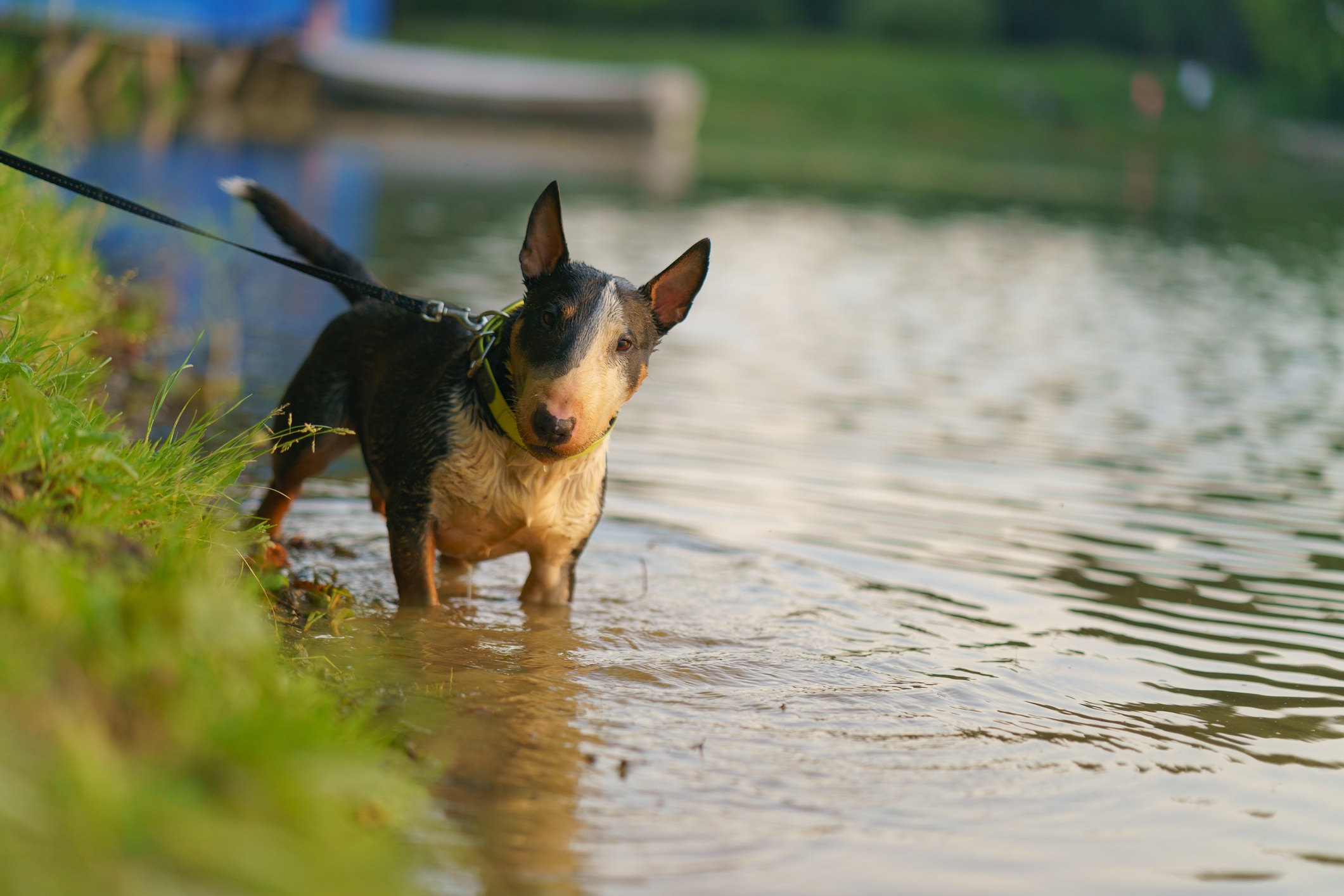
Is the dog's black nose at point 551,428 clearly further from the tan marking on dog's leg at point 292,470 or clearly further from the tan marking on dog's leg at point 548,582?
the tan marking on dog's leg at point 292,470

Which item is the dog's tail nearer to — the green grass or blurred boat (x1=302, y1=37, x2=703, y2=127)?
blurred boat (x1=302, y1=37, x2=703, y2=127)

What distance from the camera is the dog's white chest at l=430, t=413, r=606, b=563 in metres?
5.38

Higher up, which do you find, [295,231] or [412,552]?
[295,231]

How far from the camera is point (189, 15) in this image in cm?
3369

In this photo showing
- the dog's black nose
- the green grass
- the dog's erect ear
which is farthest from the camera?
the green grass

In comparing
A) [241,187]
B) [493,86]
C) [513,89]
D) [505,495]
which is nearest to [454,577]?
[505,495]

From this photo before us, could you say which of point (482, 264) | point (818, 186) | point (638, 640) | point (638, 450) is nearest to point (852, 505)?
point (638, 450)

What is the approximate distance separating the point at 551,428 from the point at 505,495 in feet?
2.21

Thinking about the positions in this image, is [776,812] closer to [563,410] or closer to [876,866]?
[876,866]

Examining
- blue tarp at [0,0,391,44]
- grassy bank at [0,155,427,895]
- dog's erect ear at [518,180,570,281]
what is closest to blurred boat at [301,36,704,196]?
blue tarp at [0,0,391,44]

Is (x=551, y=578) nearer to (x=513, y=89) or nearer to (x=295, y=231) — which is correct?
(x=295, y=231)

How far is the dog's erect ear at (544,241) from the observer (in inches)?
205

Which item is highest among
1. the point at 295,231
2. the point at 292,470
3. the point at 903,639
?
the point at 295,231

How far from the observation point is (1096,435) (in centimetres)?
1023
